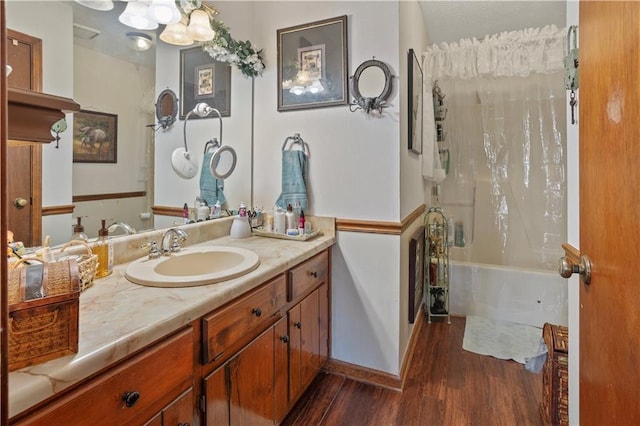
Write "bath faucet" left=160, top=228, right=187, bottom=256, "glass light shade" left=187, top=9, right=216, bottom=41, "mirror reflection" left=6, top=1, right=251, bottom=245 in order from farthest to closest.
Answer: "glass light shade" left=187, top=9, right=216, bottom=41 < "bath faucet" left=160, top=228, right=187, bottom=256 < "mirror reflection" left=6, top=1, right=251, bottom=245

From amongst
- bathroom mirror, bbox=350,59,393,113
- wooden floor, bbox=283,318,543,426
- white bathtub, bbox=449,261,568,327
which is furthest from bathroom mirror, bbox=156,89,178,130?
white bathtub, bbox=449,261,568,327

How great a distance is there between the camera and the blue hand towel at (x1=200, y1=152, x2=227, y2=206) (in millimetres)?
1942

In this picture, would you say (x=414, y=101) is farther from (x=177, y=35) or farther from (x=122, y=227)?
(x=122, y=227)

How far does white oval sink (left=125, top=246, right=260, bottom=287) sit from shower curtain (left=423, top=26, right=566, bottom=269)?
1707 millimetres

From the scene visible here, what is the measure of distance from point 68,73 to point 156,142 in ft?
1.49

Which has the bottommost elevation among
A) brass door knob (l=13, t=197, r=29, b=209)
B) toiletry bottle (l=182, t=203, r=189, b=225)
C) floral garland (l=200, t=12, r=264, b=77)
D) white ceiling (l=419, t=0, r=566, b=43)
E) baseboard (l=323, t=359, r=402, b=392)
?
baseboard (l=323, t=359, r=402, b=392)

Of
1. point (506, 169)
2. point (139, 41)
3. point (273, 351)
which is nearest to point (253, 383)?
point (273, 351)

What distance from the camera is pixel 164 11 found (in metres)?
1.51

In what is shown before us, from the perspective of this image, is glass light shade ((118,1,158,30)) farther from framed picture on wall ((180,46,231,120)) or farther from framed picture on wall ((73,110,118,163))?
framed picture on wall ((73,110,118,163))

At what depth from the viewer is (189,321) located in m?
0.95

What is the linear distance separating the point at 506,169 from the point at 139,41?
2867 mm

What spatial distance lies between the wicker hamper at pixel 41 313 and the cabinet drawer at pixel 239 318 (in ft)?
1.28

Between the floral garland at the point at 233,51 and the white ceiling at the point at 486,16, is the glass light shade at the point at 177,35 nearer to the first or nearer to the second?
the floral garland at the point at 233,51

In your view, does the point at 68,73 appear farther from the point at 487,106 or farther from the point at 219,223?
the point at 487,106
